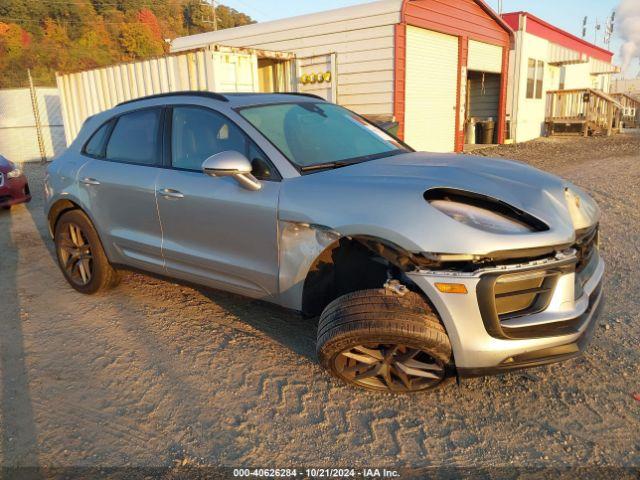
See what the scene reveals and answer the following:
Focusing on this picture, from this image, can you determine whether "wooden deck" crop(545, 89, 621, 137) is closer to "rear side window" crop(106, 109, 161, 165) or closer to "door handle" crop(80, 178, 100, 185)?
"rear side window" crop(106, 109, 161, 165)

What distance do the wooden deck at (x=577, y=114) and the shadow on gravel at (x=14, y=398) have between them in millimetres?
21872

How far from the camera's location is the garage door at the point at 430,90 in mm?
12094

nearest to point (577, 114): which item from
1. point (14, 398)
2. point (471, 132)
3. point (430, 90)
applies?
point (471, 132)

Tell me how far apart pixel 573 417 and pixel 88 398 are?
2644 millimetres

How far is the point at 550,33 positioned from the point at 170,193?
2171 centimetres

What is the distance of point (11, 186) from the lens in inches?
312

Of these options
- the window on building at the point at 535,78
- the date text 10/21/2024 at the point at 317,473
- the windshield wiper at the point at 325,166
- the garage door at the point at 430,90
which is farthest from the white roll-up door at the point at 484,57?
the date text 10/21/2024 at the point at 317,473

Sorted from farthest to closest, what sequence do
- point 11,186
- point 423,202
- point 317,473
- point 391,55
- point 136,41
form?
point 136,41
point 391,55
point 11,186
point 423,202
point 317,473

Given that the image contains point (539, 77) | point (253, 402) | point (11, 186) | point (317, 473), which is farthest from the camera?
point (539, 77)

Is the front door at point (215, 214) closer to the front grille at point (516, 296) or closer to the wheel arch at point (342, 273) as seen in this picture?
the wheel arch at point (342, 273)

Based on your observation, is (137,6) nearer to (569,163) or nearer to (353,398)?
(569,163)

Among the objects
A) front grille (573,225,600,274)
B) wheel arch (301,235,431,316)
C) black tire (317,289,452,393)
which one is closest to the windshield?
wheel arch (301,235,431,316)

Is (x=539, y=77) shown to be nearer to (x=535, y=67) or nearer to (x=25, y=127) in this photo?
(x=535, y=67)

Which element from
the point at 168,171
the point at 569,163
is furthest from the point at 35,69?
the point at 168,171
